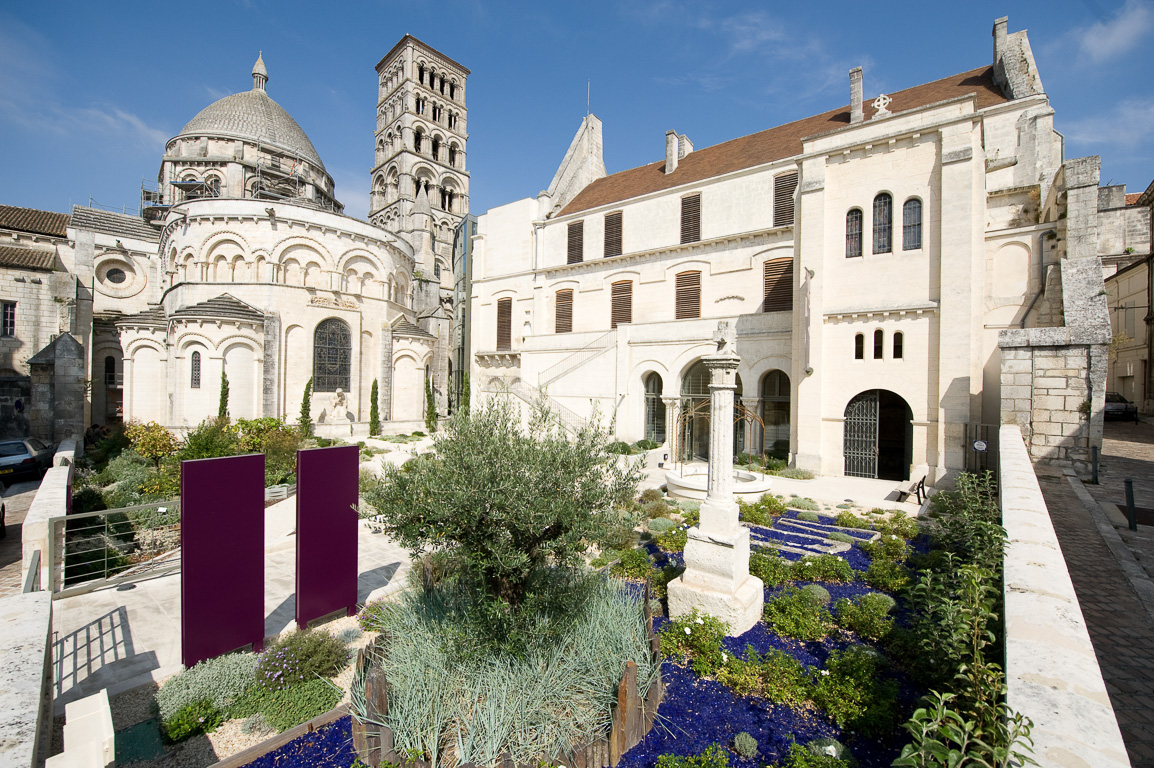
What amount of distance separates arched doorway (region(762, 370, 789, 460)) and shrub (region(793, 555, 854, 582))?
10.9m

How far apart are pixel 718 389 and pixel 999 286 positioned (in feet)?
49.6

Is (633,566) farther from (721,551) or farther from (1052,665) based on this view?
(1052,665)

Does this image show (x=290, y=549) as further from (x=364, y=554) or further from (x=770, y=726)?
(x=770, y=726)

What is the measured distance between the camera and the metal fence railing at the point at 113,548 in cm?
735

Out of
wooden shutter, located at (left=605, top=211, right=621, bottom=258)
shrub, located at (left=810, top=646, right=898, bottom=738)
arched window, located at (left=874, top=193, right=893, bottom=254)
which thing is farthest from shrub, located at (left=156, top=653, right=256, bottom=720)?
wooden shutter, located at (left=605, top=211, right=621, bottom=258)

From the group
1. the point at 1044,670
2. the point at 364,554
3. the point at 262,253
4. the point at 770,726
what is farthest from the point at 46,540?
the point at 262,253

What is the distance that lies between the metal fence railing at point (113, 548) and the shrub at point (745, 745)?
8.45 meters

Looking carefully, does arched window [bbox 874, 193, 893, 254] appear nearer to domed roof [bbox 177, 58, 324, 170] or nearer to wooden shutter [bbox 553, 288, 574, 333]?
wooden shutter [bbox 553, 288, 574, 333]

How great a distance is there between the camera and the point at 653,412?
21312 millimetres

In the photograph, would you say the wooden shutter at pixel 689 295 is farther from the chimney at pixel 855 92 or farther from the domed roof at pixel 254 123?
the domed roof at pixel 254 123

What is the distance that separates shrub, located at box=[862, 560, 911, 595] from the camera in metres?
7.19

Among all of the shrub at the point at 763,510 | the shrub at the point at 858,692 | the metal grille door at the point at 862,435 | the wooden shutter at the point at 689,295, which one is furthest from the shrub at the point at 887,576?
the wooden shutter at the point at 689,295

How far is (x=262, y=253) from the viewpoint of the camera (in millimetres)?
26016

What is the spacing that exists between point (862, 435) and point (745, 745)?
13.4 meters
